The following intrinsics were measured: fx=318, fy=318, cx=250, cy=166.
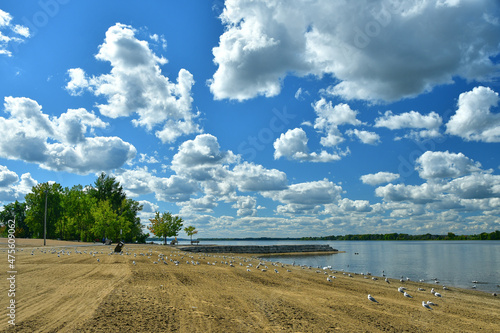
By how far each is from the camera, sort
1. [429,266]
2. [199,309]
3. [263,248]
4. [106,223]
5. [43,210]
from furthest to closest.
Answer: [263,248] → [43,210] → [106,223] → [429,266] → [199,309]

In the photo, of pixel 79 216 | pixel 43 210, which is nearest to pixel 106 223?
pixel 79 216

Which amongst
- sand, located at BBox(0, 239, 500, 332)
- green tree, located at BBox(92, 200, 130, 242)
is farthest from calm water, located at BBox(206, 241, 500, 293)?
green tree, located at BBox(92, 200, 130, 242)

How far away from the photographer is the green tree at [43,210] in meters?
71.5

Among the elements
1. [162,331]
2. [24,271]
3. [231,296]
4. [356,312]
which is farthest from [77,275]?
[356,312]

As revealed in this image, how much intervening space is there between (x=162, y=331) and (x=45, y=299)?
17.6 feet

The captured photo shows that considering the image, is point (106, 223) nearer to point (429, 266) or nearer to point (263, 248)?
point (263, 248)

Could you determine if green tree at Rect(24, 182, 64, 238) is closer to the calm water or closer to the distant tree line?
the distant tree line

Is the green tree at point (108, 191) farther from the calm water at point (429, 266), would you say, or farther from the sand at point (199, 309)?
the sand at point (199, 309)

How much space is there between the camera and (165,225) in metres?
78.4

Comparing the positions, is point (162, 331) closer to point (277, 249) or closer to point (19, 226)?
point (277, 249)

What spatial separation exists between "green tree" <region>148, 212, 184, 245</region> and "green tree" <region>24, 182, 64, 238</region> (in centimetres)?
2100

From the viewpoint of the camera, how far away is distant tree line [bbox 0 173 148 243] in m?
65.5

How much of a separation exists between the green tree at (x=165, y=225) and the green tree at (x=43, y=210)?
2100 centimetres

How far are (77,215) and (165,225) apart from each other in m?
20.0
